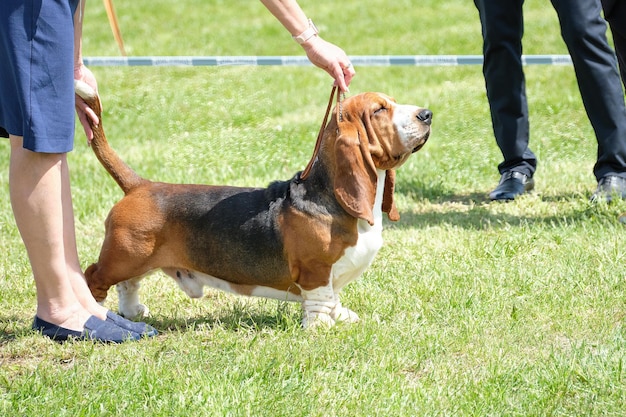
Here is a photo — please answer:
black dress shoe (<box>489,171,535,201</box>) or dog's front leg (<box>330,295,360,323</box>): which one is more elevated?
dog's front leg (<box>330,295,360,323</box>)

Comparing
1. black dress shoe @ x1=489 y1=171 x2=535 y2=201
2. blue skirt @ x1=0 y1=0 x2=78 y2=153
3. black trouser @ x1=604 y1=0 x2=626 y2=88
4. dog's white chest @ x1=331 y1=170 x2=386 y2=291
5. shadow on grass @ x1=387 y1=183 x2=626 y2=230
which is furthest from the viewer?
black dress shoe @ x1=489 y1=171 x2=535 y2=201

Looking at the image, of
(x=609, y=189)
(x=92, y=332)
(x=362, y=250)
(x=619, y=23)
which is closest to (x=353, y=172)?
(x=362, y=250)

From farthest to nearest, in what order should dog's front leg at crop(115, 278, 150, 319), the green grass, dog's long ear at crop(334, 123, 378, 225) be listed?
dog's front leg at crop(115, 278, 150, 319) < dog's long ear at crop(334, 123, 378, 225) < the green grass

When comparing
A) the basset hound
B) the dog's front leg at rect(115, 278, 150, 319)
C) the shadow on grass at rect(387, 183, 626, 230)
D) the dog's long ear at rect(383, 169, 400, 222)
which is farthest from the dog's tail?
the shadow on grass at rect(387, 183, 626, 230)

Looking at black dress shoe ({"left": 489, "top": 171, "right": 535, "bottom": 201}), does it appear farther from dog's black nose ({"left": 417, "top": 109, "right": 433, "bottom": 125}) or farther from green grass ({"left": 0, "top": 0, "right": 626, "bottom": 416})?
dog's black nose ({"left": 417, "top": 109, "right": 433, "bottom": 125})

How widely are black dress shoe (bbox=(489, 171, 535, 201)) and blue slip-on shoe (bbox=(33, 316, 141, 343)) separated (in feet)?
10.9

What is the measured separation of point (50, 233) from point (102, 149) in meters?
0.62

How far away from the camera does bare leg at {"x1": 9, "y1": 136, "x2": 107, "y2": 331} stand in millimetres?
3764

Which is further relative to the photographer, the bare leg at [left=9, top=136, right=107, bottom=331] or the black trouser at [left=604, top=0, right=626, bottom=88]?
the black trouser at [left=604, top=0, right=626, bottom=88]

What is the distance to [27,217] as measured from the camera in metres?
3.79

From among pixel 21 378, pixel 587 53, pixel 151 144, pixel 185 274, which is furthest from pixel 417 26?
pixel 21 378

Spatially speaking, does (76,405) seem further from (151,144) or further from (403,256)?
(151,144)

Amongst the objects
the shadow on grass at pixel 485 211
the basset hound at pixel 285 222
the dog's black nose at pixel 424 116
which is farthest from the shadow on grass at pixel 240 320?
the shadow on grass at pixel 485 211

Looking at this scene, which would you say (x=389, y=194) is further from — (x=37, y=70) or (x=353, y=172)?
(x=37, y=70)
